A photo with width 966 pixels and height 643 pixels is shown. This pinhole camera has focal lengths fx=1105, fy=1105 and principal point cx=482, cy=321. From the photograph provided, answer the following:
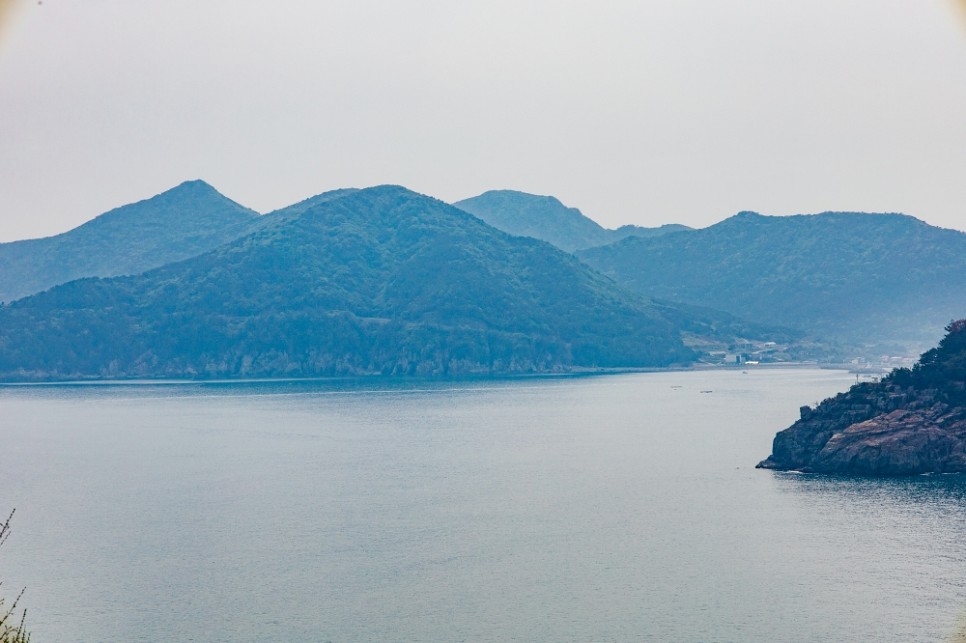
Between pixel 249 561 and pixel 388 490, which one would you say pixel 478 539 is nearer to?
pixel 249 561

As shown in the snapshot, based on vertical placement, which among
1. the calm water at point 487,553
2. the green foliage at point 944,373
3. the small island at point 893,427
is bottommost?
the calm water at point 487,553

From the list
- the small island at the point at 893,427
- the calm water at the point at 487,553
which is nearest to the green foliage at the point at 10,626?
the calm water at the point at 487,553

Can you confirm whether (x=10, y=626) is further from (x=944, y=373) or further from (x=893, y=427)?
(x=944, y=373)

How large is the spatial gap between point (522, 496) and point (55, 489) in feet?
204

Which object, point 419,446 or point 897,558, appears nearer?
point 897,558

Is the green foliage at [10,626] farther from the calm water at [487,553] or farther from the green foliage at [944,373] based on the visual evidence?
the green foliage at [944,373]

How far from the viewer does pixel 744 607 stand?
8262 cm

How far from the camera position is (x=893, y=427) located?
135m

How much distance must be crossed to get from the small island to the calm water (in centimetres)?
415

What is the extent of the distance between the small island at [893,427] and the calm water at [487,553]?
13.6 feet

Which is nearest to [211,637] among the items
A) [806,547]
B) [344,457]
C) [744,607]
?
[744,607]

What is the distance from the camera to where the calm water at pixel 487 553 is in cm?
7969

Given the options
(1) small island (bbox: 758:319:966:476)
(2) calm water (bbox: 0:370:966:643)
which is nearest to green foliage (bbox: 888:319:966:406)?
(1) small island (bbox: 758:319:966:476)

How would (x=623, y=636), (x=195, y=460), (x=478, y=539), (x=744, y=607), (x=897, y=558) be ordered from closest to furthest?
(x=623, y=636) → (x=744, y=607) → (x=897, y=558) → (x=478, y=539) → (x=195, y=460)
